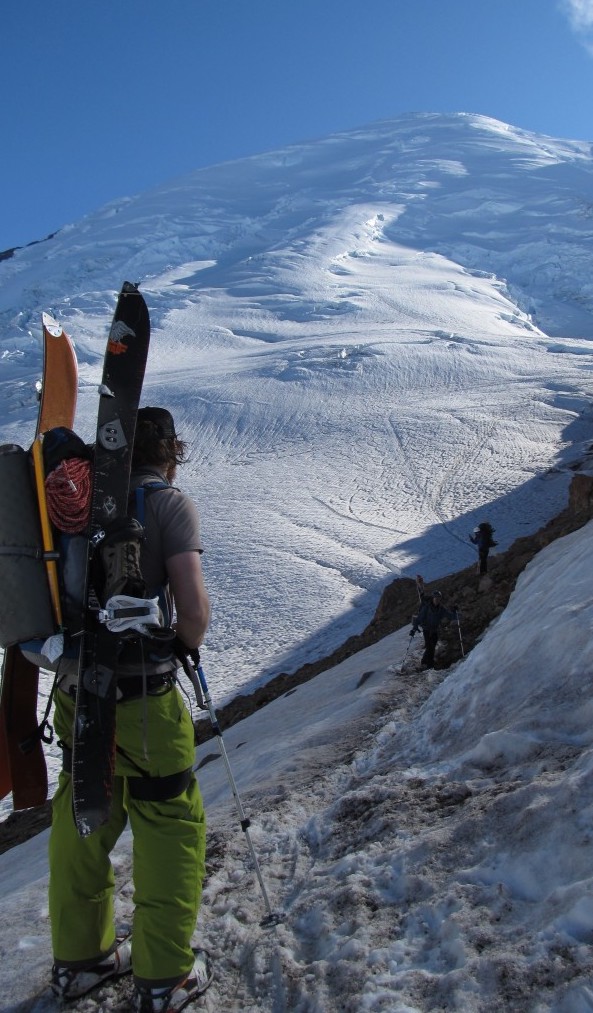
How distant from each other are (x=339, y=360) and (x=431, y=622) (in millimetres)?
36586

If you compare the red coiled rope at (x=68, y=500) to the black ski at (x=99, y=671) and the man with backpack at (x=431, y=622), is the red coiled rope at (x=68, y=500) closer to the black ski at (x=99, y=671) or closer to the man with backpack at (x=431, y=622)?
the black ski at (x=99, y=671)

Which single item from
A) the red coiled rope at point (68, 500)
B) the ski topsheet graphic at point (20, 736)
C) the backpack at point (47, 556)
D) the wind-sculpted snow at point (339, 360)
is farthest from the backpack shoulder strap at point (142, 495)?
the wind-sculpted snow at point (339, 360)

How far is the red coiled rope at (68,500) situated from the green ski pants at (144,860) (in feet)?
2.01

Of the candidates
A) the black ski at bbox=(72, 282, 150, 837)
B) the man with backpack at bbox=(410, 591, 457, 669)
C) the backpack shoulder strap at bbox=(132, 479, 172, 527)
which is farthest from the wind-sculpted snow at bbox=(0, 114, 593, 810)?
the backpack shoulder strap at bbox=(132, 479, 172, 527)

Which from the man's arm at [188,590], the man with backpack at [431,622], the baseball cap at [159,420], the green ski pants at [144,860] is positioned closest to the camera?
the green ski pants at [144,860]

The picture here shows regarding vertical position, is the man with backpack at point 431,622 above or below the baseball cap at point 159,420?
below

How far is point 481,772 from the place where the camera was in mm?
3109

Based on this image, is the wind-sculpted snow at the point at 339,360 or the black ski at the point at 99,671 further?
the wind-sculpted snow at the point at 339,360

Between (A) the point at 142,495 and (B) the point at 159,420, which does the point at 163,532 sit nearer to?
(A) the point at 142,495

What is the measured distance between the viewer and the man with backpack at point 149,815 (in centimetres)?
243

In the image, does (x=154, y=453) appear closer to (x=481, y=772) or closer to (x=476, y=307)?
(x=481, y=772)

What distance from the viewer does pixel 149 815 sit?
250cm

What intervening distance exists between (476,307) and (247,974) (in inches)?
2366

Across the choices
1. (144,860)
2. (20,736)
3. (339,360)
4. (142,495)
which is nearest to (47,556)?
(142,495)
